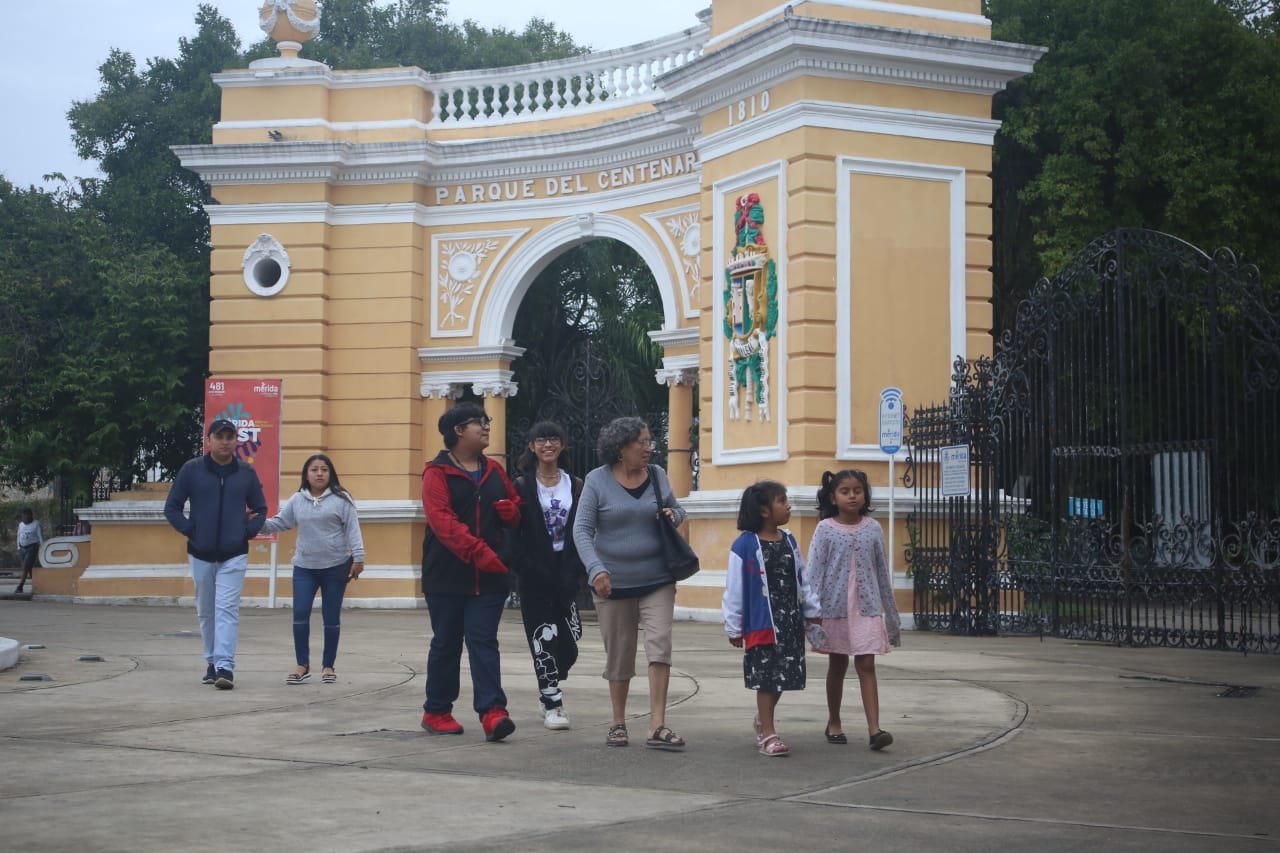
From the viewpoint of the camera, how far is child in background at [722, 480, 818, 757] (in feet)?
25.4

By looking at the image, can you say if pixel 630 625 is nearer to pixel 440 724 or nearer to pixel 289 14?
pixel 440 724

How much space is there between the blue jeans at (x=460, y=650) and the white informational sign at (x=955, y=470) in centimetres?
805

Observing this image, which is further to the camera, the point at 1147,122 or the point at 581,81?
the point at 1147,122

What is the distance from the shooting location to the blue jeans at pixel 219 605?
10609mm

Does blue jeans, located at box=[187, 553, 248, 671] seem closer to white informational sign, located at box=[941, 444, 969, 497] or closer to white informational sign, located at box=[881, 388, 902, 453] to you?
white informational sign, located at box=[941, 444, 969, 497]

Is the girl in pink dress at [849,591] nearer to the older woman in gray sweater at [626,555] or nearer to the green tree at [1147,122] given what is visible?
the older woman in gray sweater at [626,555]

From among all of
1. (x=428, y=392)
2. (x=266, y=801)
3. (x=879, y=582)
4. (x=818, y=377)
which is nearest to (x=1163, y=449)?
(x=818, y=377)

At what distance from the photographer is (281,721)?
888 cm

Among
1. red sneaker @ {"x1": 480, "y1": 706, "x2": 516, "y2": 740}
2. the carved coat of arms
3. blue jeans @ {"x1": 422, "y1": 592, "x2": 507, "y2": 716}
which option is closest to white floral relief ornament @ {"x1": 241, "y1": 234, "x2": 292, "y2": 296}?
the carved coat of arms

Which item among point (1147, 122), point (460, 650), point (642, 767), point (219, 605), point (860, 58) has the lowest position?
point (642, 767)

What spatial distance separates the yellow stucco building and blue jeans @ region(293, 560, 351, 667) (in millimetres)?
6467

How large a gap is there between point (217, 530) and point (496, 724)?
11.7ft

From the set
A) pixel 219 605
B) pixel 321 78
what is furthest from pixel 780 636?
pixel 321 78

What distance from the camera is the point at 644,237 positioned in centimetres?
2183
